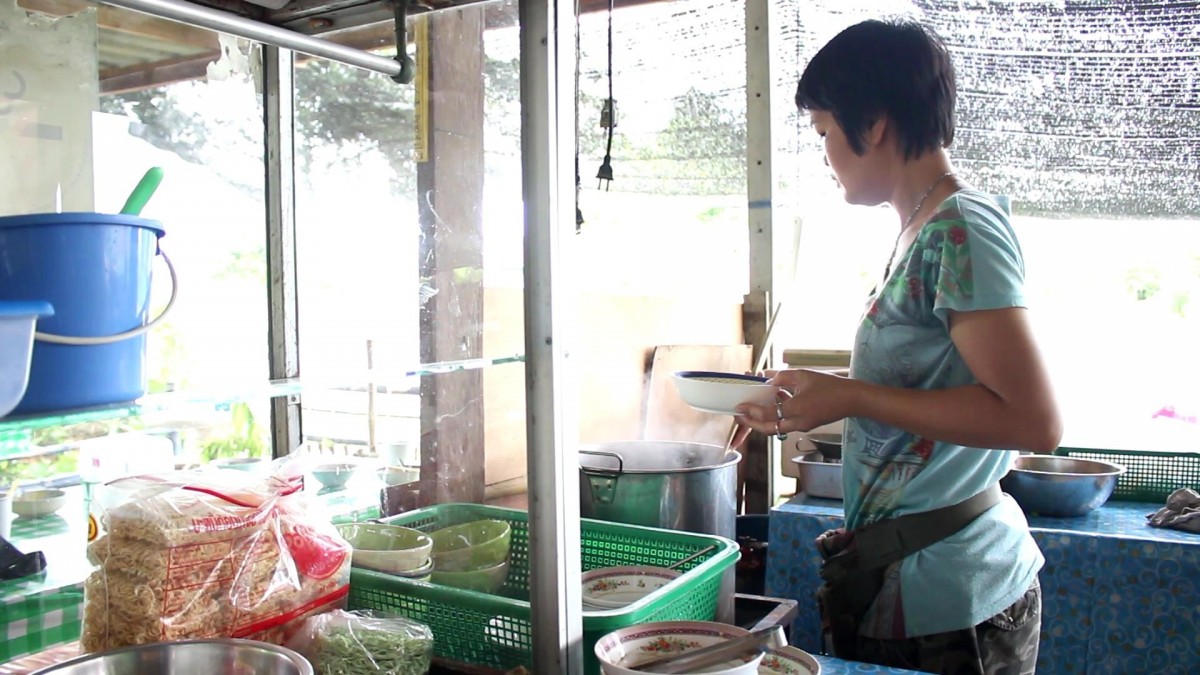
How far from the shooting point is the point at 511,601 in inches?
44.6

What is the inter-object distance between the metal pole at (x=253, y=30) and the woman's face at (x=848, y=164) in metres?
0.76

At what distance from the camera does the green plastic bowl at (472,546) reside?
136 centimetres

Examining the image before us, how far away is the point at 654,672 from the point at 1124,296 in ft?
31.2

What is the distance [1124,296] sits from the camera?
8734 mm

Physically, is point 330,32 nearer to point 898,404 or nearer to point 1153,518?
point 898,404

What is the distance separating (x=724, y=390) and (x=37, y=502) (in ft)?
4.11

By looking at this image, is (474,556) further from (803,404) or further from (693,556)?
(803,404)

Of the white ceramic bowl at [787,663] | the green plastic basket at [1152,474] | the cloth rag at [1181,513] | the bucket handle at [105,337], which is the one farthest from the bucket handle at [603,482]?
the green plastic basket at [1152,474]

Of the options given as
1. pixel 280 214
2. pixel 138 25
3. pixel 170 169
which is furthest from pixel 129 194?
pixel 138 25

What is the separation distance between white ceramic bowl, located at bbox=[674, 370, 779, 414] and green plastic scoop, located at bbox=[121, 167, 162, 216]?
1.02m

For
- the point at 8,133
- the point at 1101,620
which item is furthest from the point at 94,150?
the point at 1101,620

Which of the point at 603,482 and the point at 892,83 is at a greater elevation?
the point at 892,83

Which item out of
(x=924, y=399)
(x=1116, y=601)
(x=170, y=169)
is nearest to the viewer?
(x=924, y=399)

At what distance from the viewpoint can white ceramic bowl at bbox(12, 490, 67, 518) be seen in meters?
1.42
